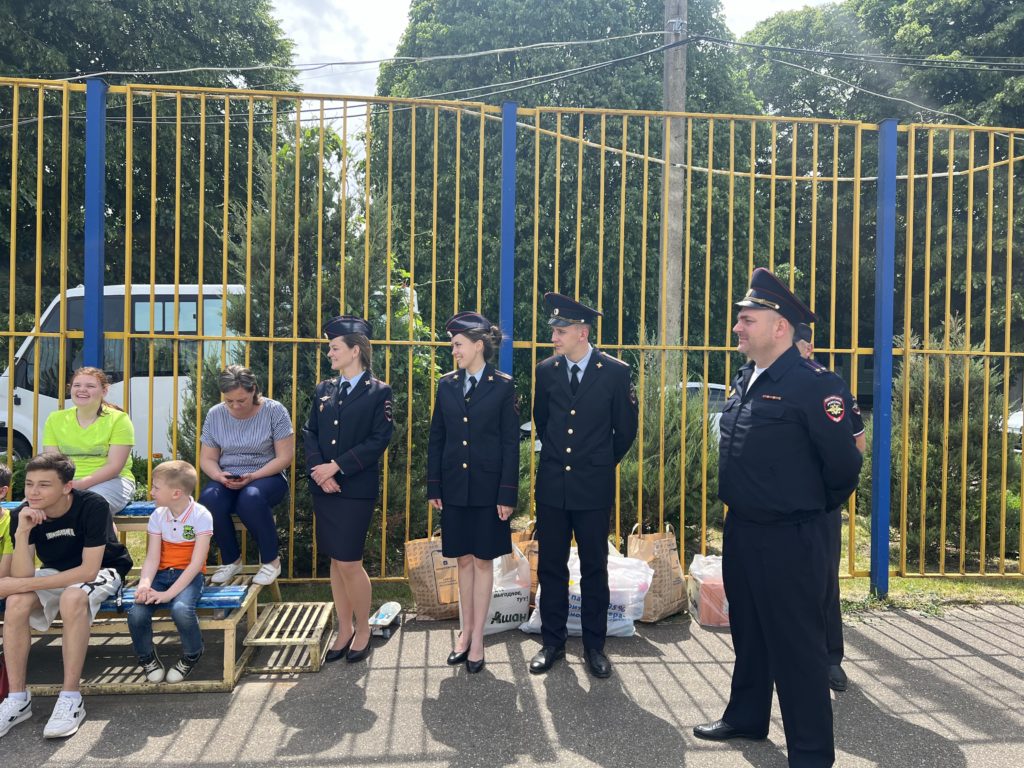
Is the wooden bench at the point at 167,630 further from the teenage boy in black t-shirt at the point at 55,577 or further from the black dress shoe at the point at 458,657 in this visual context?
the black dress shoe at the point at 458,657

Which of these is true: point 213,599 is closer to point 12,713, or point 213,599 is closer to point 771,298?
point 12,713

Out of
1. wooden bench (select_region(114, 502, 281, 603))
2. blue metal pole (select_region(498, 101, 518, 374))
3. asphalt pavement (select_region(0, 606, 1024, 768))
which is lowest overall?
asphalt pavement (select_region(0, 606, 1024, 768))

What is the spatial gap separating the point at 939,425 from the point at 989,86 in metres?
13.2

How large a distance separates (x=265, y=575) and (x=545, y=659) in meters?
1.57

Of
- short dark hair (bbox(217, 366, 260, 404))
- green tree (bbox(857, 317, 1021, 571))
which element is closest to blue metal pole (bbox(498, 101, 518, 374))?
short dark hair (bbox(217, 366, 260, 404))

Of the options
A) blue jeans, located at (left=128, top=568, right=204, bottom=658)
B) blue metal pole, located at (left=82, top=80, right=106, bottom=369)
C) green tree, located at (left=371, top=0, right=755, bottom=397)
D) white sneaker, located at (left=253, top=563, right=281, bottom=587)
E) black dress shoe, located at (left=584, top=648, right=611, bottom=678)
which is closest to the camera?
blue jeans, located at (left=128, top=568, right=204, bottom=658)

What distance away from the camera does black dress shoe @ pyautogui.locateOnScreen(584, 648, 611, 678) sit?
3838 millimetres

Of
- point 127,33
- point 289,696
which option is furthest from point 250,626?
point 127,33

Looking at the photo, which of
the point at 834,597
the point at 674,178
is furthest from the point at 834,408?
the point at 674,178

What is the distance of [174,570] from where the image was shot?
3.85 meters

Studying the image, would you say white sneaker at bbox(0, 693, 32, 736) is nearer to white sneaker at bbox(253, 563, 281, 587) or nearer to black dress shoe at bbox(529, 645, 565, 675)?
white sneaker at bbox(253, 563, 281, 587)

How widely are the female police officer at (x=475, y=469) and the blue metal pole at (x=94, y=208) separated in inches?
83.6

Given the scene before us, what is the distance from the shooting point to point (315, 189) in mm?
5539

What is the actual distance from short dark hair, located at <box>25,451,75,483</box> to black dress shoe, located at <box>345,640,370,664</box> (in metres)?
1.53
